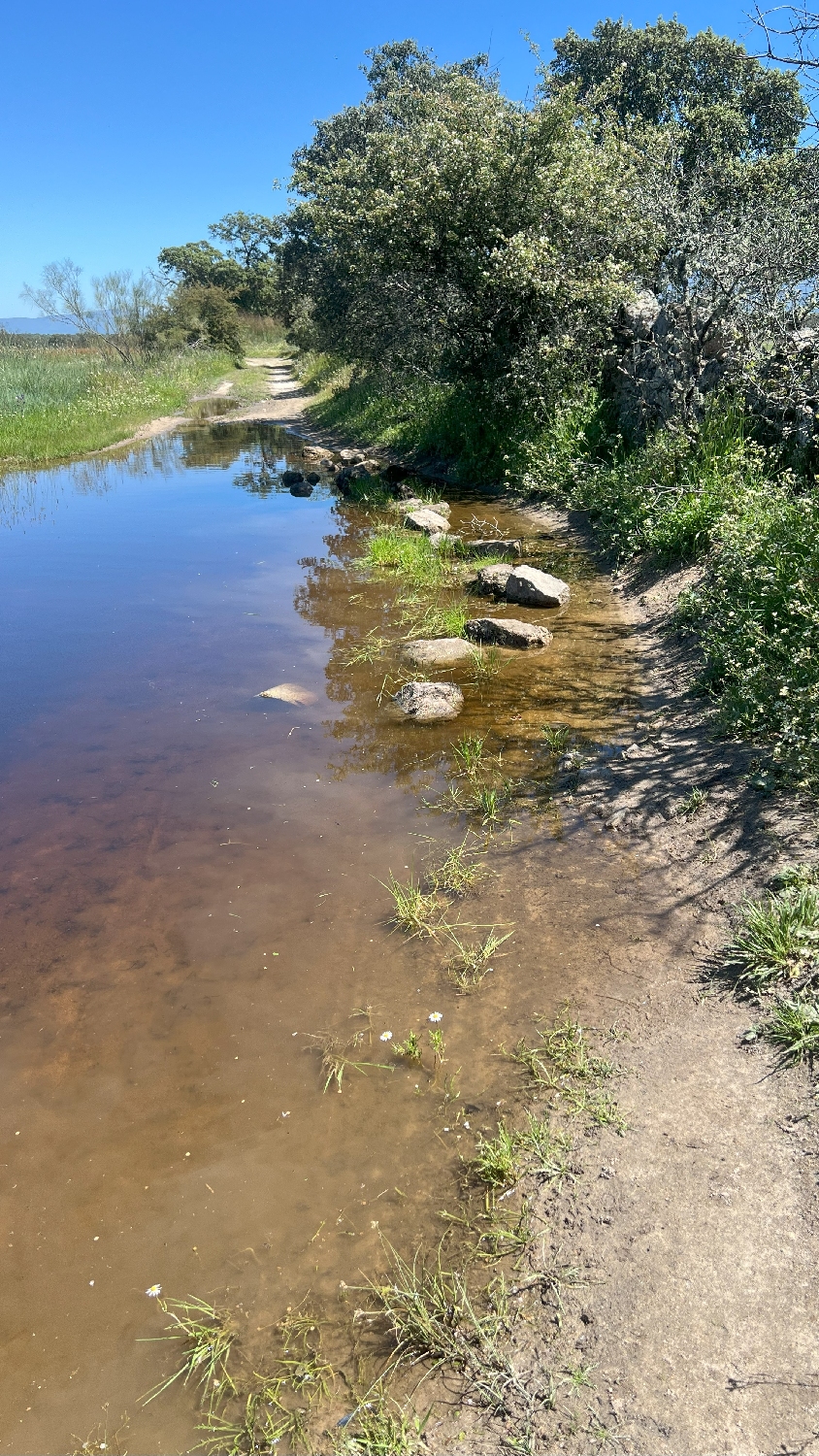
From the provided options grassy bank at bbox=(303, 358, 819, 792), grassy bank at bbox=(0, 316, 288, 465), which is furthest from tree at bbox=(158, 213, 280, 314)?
grassy bank at bbox=(303, 358, 819, 792)

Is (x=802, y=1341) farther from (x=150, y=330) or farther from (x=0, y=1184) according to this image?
(x=150, y=330)

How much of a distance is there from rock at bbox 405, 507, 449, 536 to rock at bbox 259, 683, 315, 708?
464cm

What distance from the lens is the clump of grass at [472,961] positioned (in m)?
3.69

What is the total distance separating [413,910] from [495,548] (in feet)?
22.3

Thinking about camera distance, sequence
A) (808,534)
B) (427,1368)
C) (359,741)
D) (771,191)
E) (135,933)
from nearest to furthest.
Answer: (427,1368) < (135,933) < (808,534) < (359,741) < (771,191)

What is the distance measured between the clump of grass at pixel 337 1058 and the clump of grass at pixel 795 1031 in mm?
1493

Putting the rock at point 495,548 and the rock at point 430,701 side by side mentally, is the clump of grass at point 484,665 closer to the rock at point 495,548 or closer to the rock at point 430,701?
the rock at point 430,701

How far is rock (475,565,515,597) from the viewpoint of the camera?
28.5 feet

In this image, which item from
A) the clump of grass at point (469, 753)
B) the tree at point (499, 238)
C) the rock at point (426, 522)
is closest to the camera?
the clump of grass at point (469, 753)

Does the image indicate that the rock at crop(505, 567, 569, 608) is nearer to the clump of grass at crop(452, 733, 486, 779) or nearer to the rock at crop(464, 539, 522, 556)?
the rock at crop(464, 539, 522, 556)

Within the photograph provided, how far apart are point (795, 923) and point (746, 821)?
929 mm

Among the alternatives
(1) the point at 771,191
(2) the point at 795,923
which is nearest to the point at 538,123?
(1) the point at 771,191

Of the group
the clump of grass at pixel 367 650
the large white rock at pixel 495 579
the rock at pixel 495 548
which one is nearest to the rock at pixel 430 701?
the clump of grass at pixel 367 650

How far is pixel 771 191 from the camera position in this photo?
12.3 meters
